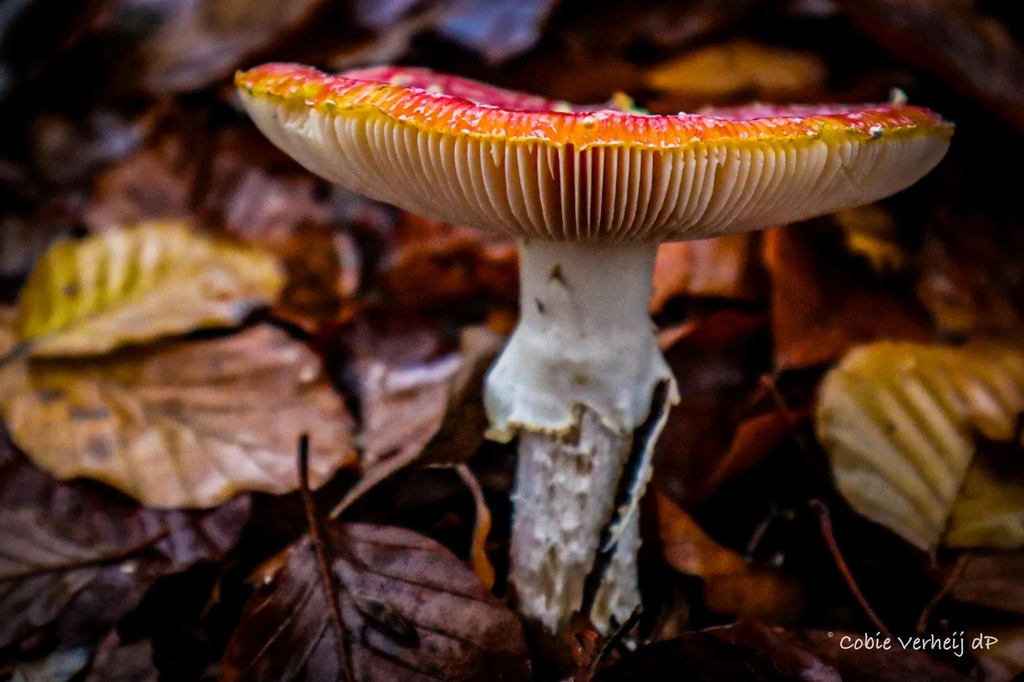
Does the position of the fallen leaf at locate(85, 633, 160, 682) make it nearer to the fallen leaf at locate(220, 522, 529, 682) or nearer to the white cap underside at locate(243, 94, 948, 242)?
the fallen leaf at locate(220, 522, 529, 682)

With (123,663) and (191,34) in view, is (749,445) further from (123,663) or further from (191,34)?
(191,34)

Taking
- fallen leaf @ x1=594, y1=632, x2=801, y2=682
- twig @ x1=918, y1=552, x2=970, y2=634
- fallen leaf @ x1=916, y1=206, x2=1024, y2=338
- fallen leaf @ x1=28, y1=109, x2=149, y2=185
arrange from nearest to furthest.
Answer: fallen leaf @ x1=594, y1=632, x2=801, y2=682
twig @ x1=918, y1=552, x2=970, y2=634
fallen leaf @ x1=916, y1=206, x2=1024, y2=338
fallen leaf @ x1=28, y1=109, x2=149, y2=185

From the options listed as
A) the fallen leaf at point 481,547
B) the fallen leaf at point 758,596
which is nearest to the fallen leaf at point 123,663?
the fallen leaf at point 481,547

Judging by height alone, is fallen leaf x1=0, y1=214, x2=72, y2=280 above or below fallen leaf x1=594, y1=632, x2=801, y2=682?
below

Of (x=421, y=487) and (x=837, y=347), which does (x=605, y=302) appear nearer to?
(x=421, y=487)

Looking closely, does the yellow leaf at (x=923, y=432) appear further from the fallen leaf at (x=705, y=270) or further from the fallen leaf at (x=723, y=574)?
the fallen leaf at (x=705, y=270)

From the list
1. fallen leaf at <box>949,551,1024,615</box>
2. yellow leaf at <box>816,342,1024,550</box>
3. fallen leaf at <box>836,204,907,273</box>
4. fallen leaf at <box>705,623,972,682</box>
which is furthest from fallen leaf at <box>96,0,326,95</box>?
fallen leaf at <box>949,551,1024,615</box>
